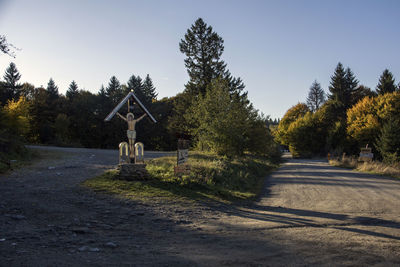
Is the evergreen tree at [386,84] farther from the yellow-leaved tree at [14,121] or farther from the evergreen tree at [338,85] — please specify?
the yellow-leaved tree at [14,121]

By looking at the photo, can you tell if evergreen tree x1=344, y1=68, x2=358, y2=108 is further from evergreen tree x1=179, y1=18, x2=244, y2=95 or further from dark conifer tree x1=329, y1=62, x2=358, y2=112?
evergreen tree x1=179, y1=18, x2=244, y2=95

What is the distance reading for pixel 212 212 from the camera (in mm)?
7605

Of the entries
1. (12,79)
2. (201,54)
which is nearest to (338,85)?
(201,54)

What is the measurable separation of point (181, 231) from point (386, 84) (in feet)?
212

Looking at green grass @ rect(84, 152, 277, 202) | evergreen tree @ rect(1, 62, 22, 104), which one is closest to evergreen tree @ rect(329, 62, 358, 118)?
green grass @ rect(84, 152, 277, 202)

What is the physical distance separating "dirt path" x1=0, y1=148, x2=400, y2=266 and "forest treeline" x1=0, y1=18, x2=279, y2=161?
1176 cm

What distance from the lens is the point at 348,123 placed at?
157 ft

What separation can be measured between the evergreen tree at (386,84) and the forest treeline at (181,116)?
30.8 m

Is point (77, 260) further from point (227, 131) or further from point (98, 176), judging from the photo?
A: point (227, 131)

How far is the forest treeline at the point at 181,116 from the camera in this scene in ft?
A: 71.0

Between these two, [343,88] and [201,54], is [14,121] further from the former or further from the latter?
[343,88]

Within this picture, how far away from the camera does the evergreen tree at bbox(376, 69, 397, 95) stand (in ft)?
185

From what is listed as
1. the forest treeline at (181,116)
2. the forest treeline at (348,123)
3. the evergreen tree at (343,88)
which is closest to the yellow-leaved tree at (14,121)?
the forest treeline at (181,116)

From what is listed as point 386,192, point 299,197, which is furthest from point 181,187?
point 386,192
